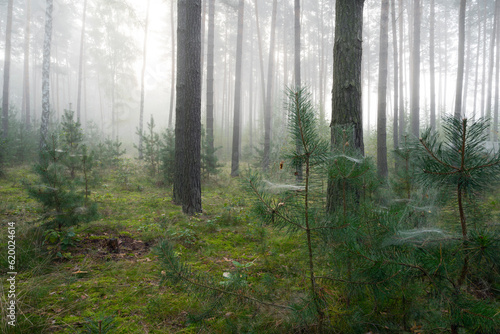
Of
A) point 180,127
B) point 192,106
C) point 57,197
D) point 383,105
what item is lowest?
point 57,197

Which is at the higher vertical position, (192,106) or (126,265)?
(192,106)

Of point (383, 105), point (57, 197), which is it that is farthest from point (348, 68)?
point (383, 105)

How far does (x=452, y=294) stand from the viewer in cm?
135

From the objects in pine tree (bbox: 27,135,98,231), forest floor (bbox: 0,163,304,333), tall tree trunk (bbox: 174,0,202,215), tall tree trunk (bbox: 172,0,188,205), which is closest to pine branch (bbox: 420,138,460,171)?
forest floor (bbox: 0,163,304,333)

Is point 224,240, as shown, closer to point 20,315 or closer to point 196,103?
point 20,315

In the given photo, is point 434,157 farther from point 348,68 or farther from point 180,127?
point 180,127

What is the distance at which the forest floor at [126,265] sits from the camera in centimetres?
204

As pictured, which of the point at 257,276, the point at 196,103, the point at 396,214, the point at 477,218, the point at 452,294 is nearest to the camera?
the point at 452,294

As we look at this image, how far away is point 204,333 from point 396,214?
67.0 inches

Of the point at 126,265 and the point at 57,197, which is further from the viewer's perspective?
the point at 57,197

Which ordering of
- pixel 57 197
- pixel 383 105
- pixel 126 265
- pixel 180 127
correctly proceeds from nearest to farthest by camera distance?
1. pixel 126 265
2. pixel 57 197
3. pixel 180 127
4. pixel 383 105

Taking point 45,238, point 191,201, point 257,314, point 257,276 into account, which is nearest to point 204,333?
point 257,314

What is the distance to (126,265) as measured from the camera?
310cm

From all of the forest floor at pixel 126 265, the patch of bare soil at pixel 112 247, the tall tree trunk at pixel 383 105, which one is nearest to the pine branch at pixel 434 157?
the forest floor at pixel 126 265
